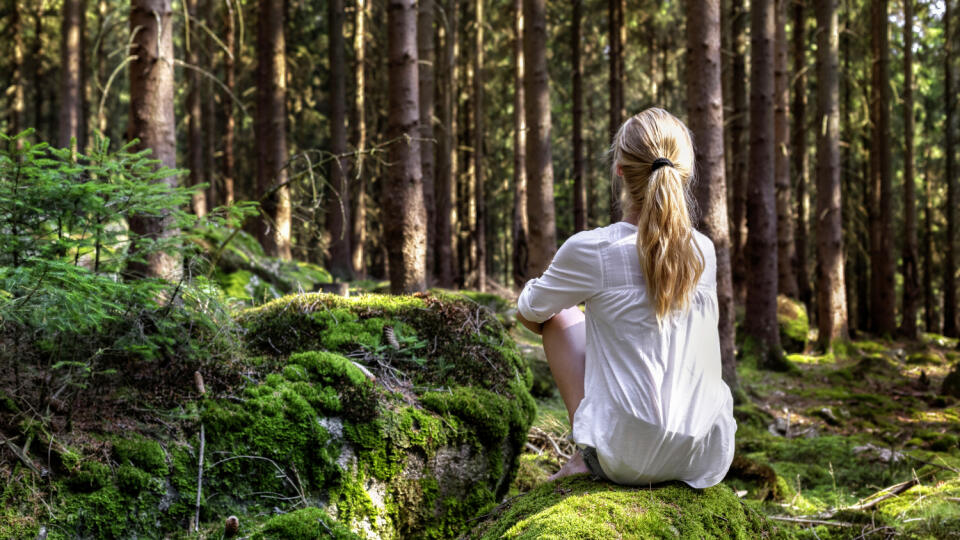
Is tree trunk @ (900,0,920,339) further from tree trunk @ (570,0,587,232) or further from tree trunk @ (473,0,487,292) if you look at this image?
tree trunk @ (473,0,487,292)

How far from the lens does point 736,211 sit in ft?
52.6

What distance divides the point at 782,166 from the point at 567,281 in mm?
13519

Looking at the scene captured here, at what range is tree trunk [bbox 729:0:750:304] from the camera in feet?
46.9

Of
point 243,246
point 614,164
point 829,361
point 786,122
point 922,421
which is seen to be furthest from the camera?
point 786,122

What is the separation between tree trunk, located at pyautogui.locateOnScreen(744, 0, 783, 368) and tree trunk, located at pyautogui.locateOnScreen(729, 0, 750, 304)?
5.35 ft

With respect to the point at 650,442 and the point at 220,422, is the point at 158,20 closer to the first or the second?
the point at 220,422

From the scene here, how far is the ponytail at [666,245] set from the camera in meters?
2.72

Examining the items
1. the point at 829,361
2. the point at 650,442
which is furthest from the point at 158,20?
the point at 829,361

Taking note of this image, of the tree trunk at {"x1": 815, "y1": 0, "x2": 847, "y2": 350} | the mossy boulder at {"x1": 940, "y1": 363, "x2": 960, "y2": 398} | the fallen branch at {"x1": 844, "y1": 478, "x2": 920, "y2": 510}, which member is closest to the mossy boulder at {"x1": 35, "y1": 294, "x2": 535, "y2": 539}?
Result: the fallen branch at {"x1": 844, "y1": 478, "x2": 920, "y2": 510}

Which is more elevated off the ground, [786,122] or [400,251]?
[786,122]

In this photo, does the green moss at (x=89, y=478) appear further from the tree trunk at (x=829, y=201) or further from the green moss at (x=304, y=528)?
the tree trunk at (x=829, y=201)

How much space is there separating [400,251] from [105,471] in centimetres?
414

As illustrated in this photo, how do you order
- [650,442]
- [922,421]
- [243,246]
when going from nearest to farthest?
[650,442]
[922,421]
[243,246]

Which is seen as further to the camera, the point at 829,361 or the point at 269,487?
the point at 829,361
